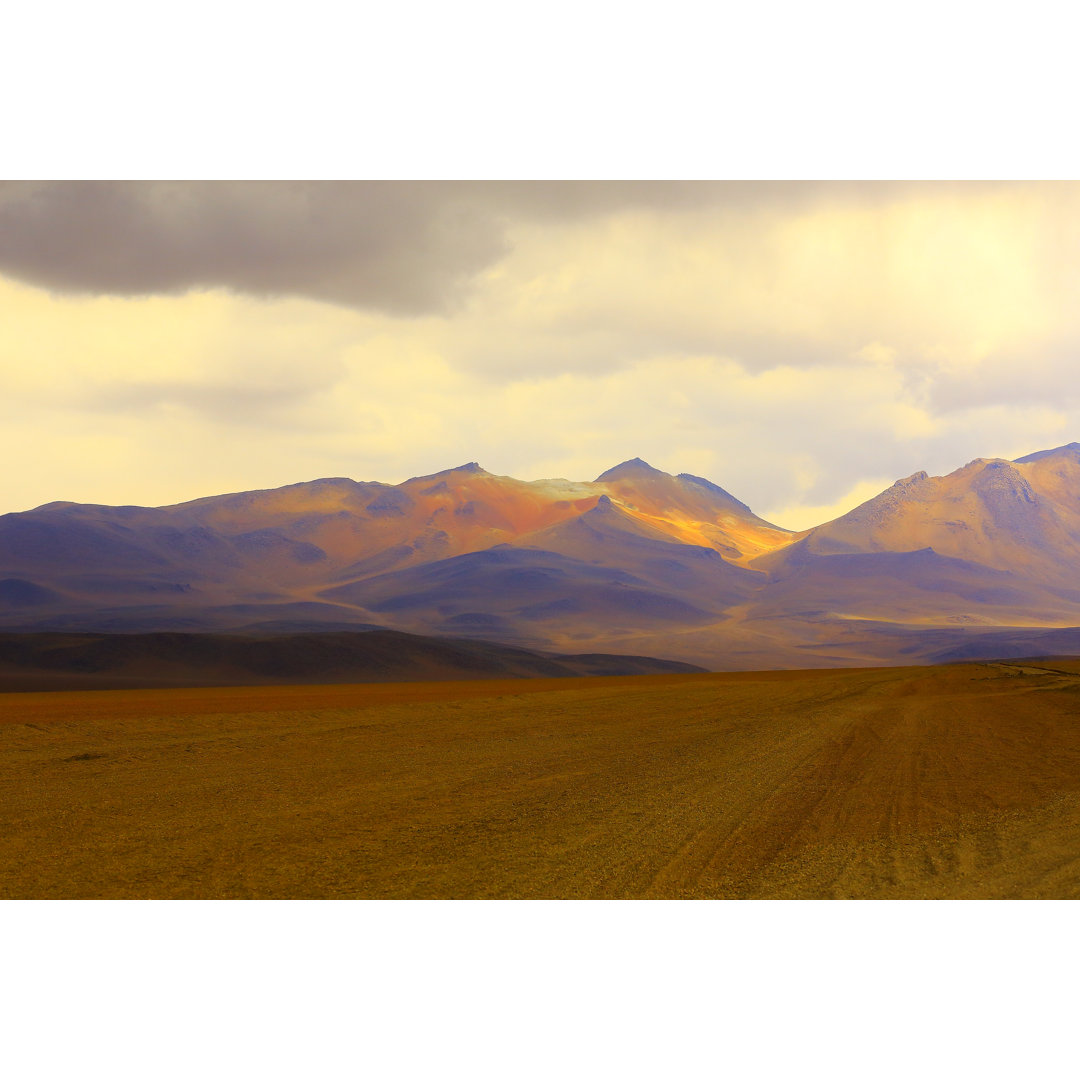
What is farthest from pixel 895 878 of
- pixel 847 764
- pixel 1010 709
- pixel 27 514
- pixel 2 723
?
pixel 27 514

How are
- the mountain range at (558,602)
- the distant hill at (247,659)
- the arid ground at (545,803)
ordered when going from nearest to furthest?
the arid ground at (545,803), the distant hill at (247,659), the mountain range at (558,602)

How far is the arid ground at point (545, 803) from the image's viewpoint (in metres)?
10.6

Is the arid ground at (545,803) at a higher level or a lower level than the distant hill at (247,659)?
higher

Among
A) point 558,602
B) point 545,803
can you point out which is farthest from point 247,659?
point 558,602

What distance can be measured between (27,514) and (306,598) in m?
63.6

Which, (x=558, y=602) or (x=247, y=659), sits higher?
(x=558, y=602)

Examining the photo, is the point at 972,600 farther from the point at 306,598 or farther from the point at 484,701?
the point at 484,701

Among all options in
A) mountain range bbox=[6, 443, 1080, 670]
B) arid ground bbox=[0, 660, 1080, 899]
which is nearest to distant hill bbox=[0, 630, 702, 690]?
mountain range bbox=[6, 443, 1080, 670]

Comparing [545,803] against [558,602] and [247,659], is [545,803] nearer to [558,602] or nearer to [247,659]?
[247,659]

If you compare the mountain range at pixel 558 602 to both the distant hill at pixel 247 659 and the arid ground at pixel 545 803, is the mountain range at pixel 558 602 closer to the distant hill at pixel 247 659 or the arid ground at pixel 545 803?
the distant hill at pixel 247 659

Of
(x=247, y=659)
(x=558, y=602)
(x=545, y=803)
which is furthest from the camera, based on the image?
(x=558, y=602)

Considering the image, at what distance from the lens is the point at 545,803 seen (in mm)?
14398

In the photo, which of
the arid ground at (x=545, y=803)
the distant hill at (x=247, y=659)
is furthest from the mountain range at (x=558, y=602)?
the arid ground at (x=545, y=803)

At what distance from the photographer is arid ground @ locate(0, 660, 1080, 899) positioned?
1056 cm
